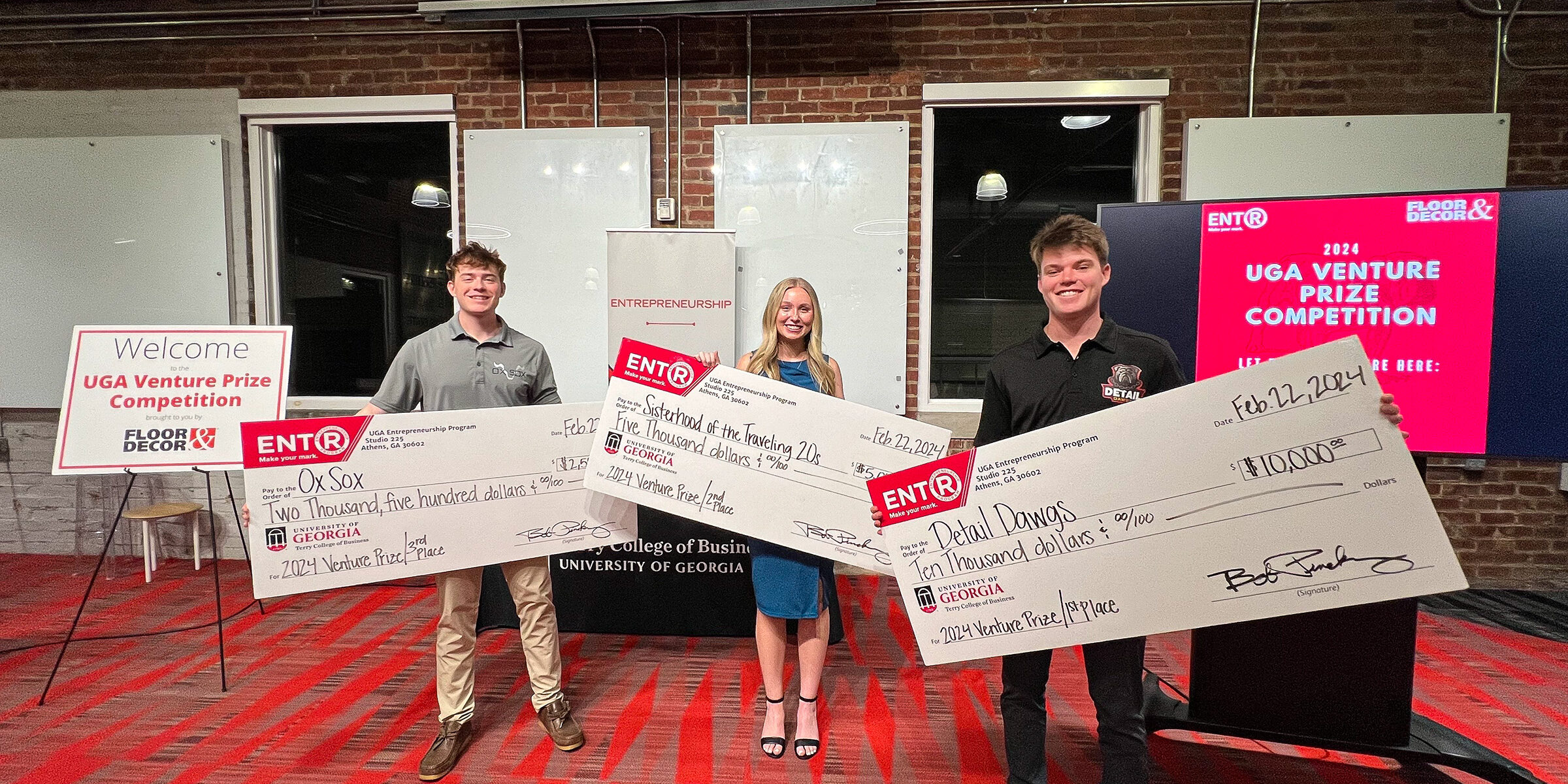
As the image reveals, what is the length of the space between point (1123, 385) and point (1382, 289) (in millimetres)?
1024

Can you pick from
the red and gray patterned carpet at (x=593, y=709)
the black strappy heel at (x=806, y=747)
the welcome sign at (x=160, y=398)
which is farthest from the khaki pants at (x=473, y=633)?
the welcome sign at (x=160, y=398)

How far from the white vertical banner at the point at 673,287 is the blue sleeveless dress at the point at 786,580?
148 cm

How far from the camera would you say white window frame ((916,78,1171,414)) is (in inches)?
145

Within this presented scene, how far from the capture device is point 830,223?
3.75 m

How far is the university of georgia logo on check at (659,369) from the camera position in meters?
2.04

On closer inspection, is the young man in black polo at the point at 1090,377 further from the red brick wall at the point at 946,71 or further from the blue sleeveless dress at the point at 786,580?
the red brick wall at the point at 946,71

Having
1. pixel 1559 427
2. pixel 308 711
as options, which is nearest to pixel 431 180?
pixel 308 711

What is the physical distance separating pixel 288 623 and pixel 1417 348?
4.46m

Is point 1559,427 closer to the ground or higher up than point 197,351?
closer to the ground

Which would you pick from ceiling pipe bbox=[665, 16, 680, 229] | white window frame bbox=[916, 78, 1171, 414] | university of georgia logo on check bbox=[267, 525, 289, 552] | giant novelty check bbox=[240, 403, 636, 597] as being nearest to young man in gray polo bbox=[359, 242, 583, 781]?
giant novelty check bbox=[240, 403, 636, 597]

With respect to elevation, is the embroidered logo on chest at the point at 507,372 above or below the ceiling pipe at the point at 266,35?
below

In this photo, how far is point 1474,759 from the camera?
5.85ft

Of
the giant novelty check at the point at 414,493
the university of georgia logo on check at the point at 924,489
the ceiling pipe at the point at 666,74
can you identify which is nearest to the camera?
the university of georgia logo on check at the point at 924,489

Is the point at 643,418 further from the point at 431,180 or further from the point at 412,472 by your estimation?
the point at 431,180
